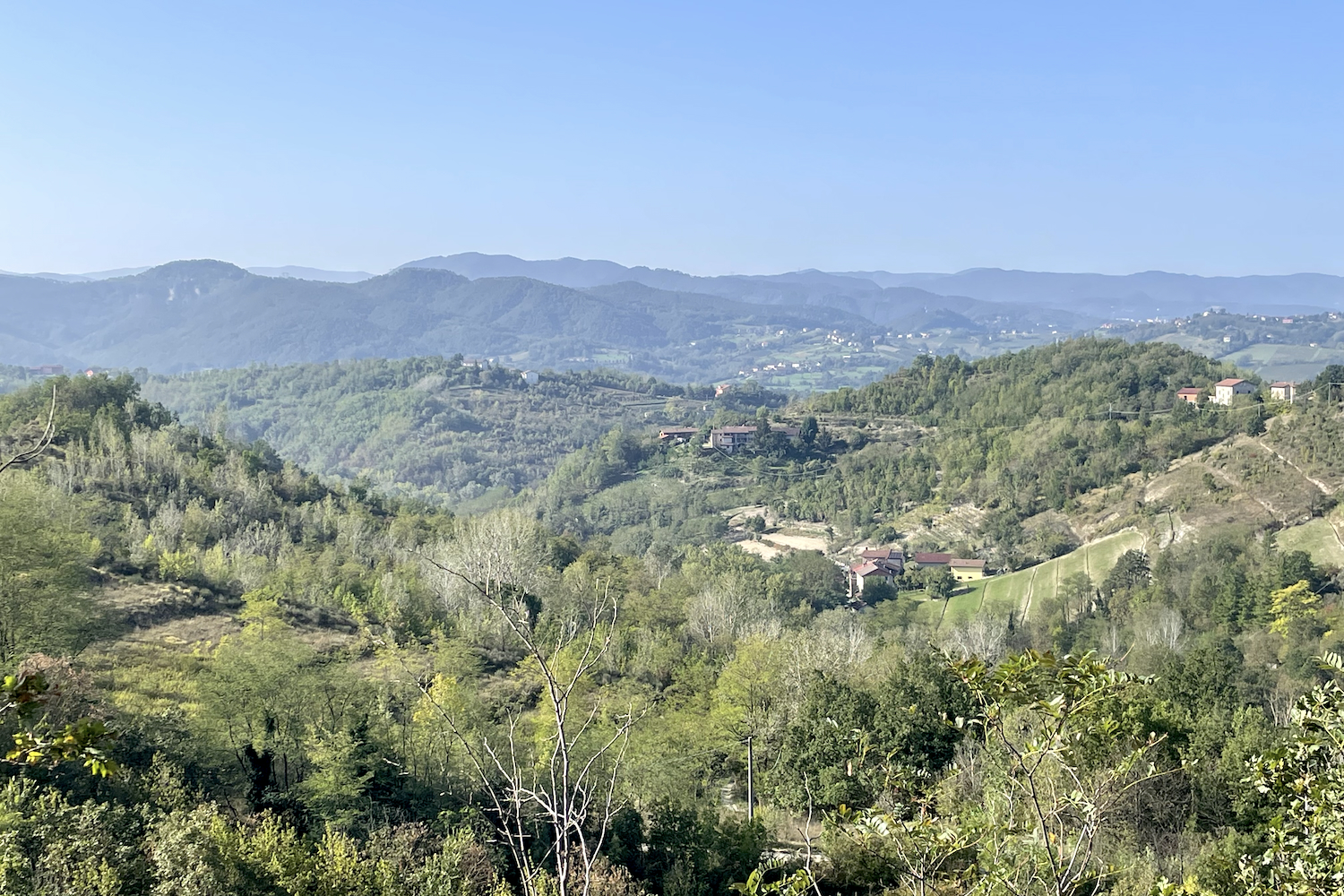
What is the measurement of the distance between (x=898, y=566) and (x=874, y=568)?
4.21 meters

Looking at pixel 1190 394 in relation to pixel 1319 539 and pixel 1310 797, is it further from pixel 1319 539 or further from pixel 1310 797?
pixel 1310 797

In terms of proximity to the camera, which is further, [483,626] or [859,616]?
[859,616]

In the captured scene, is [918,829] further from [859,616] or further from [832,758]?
[859,616]

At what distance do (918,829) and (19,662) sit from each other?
19464 millimetres

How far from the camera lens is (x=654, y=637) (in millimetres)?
37344

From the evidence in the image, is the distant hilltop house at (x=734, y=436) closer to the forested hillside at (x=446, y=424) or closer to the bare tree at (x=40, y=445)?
Answer: the forested hillside at (x=446, y=424)

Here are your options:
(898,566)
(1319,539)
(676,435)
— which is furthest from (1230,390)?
(676,435)

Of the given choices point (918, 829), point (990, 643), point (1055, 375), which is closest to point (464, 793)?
point (918, 829)

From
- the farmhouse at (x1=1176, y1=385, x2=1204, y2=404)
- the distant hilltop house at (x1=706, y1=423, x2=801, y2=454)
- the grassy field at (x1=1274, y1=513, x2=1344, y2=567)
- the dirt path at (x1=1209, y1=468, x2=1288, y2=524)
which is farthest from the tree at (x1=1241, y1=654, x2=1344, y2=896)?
the distant hilltop house at (x1=706, y1=423, x2=801, y2=454)

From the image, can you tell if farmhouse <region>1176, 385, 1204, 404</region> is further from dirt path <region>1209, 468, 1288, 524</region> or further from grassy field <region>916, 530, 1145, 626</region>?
grassy field <region>916, 530, 1145, 626</region>

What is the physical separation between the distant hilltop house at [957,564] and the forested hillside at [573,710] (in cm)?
1013

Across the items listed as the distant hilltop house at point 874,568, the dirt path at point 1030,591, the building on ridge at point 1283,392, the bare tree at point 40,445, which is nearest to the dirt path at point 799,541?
the distant hilltop house at point 874,568

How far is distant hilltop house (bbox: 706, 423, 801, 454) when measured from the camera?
119 m

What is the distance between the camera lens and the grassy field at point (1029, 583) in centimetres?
6462
